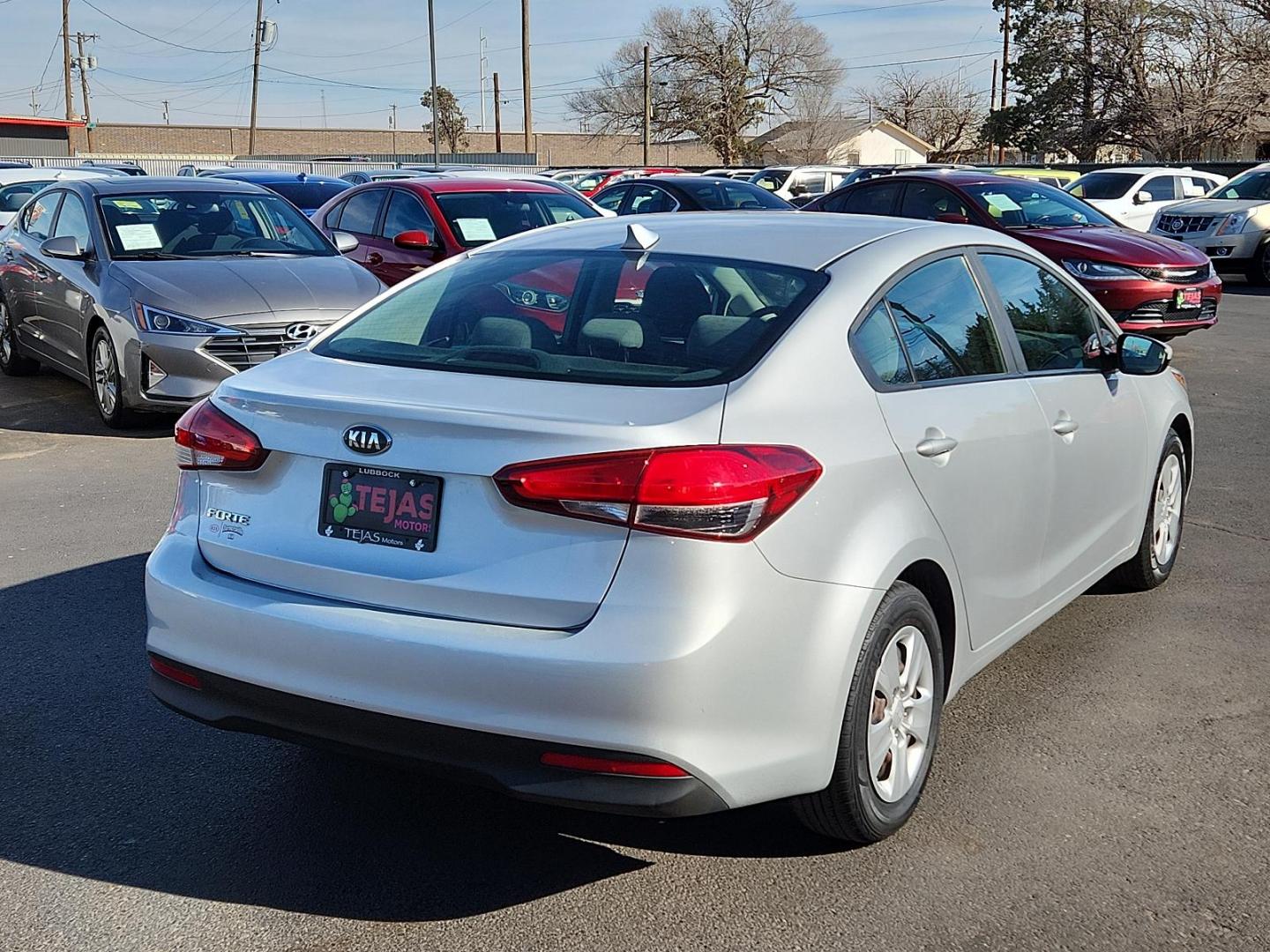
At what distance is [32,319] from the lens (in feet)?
36.1

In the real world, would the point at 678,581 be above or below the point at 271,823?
above

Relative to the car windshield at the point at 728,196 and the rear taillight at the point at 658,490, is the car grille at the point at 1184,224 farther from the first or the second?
the rear taillight at the point at 658,490

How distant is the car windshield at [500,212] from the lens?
1208cm

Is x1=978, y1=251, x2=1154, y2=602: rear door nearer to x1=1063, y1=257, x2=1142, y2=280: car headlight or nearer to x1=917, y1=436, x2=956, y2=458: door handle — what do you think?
x1=917, y1=436, x2=956, y2=458: door handle

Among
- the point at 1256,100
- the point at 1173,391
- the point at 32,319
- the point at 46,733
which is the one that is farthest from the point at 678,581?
the point at 1256,100

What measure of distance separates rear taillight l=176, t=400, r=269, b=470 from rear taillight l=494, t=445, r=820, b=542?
0.73 m

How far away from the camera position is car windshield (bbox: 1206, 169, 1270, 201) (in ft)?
69.7

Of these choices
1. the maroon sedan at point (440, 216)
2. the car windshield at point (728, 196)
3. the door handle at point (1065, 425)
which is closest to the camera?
the door handle at point (1065, 425)

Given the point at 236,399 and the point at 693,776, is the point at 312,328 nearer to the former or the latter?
the point at 236,399

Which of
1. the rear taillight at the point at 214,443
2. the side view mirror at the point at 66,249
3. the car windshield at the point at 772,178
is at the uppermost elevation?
the car windshield at the point at 772,178

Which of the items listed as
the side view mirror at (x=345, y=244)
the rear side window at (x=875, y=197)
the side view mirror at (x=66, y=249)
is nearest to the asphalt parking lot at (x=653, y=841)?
the side view mirror at (x=66, y=249)

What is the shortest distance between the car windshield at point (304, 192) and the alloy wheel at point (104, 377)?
32.7 ft

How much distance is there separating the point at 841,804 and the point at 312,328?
260 inches

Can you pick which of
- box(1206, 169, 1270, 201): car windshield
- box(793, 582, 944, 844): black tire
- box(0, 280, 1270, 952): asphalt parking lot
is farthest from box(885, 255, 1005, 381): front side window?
box(1206, 169, 1270, 201): car windshield
